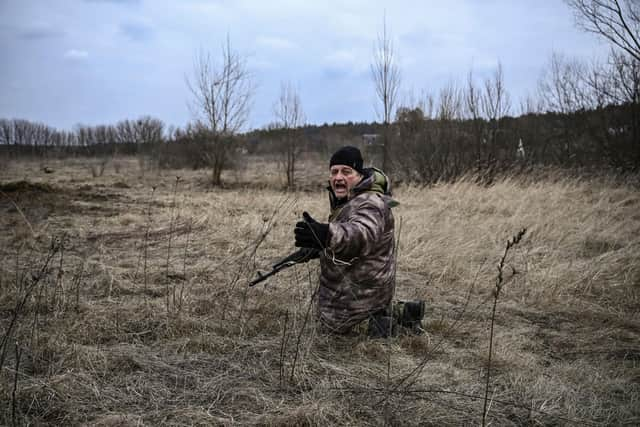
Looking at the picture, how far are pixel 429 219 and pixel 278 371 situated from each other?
5066mm

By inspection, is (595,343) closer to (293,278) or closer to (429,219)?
(293,278)

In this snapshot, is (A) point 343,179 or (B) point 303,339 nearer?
(B) point 303,339

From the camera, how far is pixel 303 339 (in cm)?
271

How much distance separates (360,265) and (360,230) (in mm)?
Result: 331

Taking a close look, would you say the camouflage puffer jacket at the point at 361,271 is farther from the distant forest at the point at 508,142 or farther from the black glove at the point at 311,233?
the distant forest at the point at 508,142

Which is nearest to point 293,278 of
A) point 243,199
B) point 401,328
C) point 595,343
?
point 401,328

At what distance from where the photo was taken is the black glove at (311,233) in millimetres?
2322

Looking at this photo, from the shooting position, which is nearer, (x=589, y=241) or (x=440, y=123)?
(x=589, y=241)

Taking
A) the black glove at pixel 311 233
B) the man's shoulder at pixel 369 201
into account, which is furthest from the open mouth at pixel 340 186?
the black glove at pixel 311 233

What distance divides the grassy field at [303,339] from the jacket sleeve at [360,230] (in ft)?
1.22

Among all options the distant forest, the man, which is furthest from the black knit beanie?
the distant forest

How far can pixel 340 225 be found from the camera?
8.17 ft

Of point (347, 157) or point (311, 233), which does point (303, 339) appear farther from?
point (347, 157)

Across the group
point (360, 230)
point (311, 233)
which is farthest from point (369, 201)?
point (311, 233)
